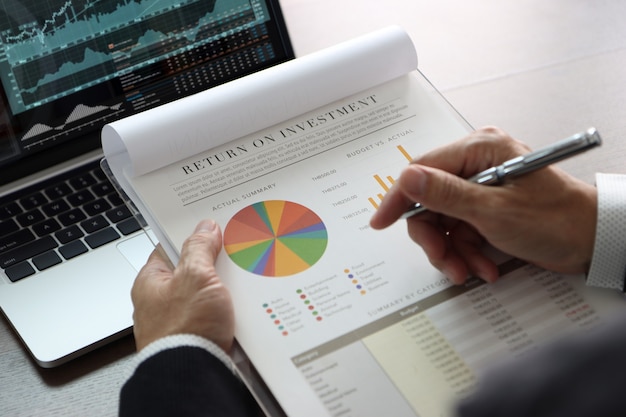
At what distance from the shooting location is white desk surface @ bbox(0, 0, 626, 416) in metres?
0.82

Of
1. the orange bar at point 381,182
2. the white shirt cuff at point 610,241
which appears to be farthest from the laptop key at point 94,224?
the white shirt cuff at point 610,241

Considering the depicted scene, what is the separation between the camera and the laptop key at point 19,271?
870 millimetres

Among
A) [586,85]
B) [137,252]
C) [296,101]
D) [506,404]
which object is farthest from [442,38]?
[506,404]

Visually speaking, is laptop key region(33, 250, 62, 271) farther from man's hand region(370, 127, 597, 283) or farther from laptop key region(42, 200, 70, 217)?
man's hand region(370, 127, 597, 283)

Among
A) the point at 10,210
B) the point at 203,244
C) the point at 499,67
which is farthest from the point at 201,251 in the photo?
the point at 499,67

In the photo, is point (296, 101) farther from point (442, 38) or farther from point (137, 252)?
point (442, 38)

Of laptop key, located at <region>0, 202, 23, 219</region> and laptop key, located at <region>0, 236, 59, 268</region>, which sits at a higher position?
laptop key, located at <region>0, 202, 23, 219</region>

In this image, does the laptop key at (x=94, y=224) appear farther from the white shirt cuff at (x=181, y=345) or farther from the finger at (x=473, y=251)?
the finger at (x=473, y=251)

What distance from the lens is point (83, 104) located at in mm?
981

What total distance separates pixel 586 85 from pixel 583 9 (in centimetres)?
19

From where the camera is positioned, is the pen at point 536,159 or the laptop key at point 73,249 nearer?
the pen at point 536,159

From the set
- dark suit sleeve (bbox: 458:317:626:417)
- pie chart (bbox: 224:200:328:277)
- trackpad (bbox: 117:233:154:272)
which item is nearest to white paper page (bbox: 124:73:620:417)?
pie chart (bbox: 224:200:328:277)

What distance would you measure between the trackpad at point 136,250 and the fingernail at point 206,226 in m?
0.16

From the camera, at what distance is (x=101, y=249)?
90 cm
